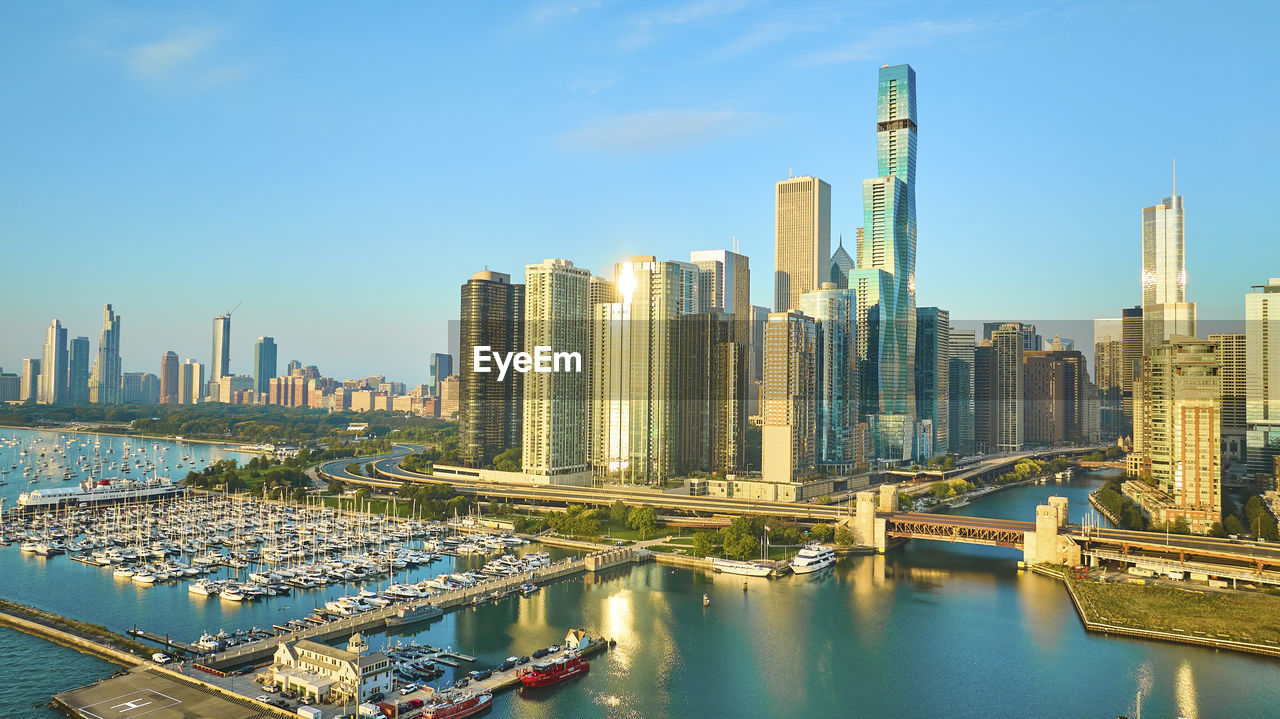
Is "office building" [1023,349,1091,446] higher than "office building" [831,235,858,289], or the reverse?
"office building" [831,235,858,289]

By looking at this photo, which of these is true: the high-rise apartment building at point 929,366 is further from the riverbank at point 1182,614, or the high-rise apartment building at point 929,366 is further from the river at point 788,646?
the riverbank at point 1182,614

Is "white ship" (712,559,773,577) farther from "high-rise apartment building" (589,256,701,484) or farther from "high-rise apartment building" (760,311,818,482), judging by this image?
"high-rise apartment building" (589,256,701,484)

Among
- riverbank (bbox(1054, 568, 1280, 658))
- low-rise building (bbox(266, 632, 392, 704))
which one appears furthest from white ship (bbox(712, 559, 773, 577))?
low-rise building (bbox(266, 632, 392, 704))

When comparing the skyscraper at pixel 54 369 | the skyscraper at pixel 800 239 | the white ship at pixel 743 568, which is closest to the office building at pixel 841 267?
the skyscraper at pixel 800 239

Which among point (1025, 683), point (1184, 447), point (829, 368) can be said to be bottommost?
point (1025, 683)

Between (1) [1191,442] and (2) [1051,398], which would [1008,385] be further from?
(1) [1191,442]

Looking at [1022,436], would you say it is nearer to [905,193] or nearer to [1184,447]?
[905,193]

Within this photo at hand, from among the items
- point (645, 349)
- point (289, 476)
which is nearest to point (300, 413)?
point (289, 476)
